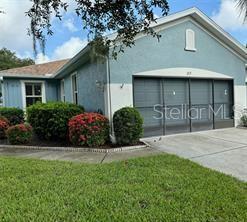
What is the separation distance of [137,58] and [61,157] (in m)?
4.67

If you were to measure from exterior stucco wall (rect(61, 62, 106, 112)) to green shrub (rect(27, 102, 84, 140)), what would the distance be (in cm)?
93

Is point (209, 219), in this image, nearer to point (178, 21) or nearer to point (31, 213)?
point (31, 213)

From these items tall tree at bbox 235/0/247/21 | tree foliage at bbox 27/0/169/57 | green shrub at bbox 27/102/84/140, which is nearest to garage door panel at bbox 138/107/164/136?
green shrub at bbox 27/102/84/140

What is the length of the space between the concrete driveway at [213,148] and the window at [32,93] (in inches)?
369

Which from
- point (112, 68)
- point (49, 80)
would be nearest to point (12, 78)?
point (49, 80)

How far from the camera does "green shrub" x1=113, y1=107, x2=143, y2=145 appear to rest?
7898 mm

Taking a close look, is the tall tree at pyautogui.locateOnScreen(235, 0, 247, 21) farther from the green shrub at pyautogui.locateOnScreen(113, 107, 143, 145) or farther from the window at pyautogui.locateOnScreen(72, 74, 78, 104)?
the window at pyautogui.locateOnScreen(72, 74, 78, 104)

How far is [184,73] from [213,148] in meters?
3.89

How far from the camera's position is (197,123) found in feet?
35.3

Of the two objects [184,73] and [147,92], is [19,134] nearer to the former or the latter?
[147,92]

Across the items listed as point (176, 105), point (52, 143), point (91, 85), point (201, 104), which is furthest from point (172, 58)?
point (52, 143)

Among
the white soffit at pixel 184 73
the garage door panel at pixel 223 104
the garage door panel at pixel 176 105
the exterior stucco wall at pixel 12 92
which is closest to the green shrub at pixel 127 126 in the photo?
the white soffit at pixel 184 73

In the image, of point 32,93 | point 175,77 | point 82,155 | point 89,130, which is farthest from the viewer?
point 32,93

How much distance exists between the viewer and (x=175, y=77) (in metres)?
9.98
